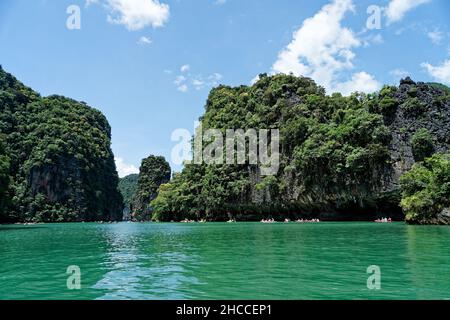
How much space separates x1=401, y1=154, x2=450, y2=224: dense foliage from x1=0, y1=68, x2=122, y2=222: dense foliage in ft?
205

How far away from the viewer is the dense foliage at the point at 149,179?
101 m

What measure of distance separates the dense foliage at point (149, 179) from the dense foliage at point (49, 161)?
7056 mm

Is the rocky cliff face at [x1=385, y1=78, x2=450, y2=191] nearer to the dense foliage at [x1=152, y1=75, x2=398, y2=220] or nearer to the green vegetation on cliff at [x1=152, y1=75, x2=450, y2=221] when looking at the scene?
the green vegetation on cliff at [x1=152, y1=75, x2=450, y2=221]

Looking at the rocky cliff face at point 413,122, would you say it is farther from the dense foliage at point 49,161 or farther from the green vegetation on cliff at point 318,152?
the dense foliage at point 49,161

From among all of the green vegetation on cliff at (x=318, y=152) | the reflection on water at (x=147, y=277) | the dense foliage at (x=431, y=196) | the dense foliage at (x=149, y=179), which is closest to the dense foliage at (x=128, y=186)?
the dense foliage at (x=149, y=179)

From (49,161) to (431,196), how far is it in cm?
7121

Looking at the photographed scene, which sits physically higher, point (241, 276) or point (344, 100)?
point (344, 100)

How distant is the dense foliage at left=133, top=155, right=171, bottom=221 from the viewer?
10106 centimetres

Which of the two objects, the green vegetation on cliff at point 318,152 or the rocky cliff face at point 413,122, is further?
the green vegetation on cliff at point 318,152

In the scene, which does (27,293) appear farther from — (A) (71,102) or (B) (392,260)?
(A) (71,102)

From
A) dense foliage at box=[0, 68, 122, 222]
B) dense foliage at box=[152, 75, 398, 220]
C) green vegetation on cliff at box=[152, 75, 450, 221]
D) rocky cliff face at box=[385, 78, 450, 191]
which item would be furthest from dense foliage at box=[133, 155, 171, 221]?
rocky cliff face at box=[385, 78, 450, 191]
